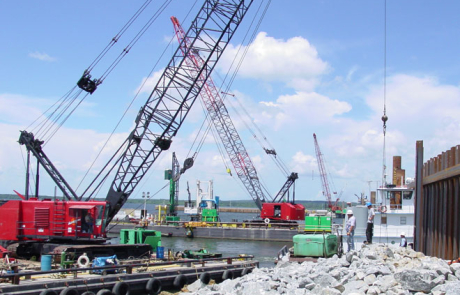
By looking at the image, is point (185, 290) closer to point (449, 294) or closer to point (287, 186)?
point (449, 294)

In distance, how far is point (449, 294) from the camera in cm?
1080

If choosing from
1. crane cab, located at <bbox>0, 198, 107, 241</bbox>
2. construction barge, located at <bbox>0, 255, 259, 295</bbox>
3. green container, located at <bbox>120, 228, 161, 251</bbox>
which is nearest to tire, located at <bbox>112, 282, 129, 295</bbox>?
construction barge, located at <bbox>0, 255, 259, 295</bbox>

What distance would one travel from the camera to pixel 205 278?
2144 centimetres

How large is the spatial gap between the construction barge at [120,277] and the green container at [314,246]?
3440 millimetres

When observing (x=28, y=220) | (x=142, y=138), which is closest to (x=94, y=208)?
(x=28, y=220)

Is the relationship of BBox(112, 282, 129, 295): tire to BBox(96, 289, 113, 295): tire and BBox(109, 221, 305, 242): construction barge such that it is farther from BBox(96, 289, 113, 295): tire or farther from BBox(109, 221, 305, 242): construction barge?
BBox(109, 221, 305, 242): construction barge

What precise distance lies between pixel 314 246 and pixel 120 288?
27.4ft

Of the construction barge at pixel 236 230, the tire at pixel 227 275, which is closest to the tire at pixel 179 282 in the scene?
the tire at pixel 227 275

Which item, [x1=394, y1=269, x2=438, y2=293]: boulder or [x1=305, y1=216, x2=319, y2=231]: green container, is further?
[x1=305, y1=216, x2=319, y2=231]: green container

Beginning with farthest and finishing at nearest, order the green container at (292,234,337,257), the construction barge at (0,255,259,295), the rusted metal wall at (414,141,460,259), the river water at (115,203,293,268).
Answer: the river water at (115,203,293,268), the green container at (292,234,337,257), the construction barge at (0,255,259,295), the rusted metal wall at (414,141,460,259)

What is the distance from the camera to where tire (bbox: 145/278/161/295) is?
763 inches

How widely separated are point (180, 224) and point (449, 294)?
57.6m

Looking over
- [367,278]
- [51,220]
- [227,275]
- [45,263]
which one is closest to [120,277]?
[45,263]

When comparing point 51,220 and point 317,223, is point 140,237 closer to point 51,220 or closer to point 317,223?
point 51,220
